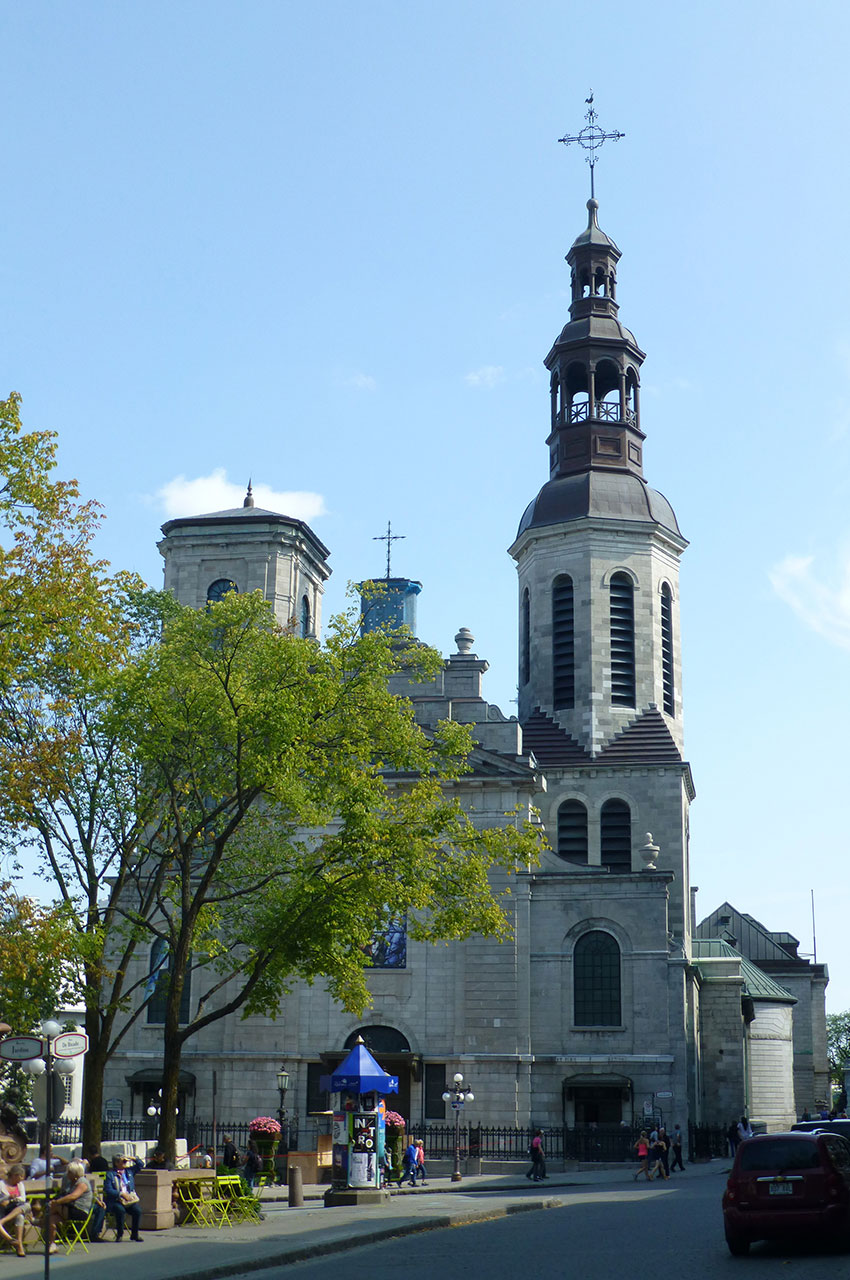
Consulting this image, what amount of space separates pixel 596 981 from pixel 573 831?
304 inches

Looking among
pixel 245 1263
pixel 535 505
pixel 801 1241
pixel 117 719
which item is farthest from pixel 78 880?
pixel 535 505

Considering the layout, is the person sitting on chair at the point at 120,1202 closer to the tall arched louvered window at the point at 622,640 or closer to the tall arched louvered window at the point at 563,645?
the tall arched louvered window at the point at 563,645

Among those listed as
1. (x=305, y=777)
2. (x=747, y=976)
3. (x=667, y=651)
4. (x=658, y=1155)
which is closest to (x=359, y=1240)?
(x=305, y=777)

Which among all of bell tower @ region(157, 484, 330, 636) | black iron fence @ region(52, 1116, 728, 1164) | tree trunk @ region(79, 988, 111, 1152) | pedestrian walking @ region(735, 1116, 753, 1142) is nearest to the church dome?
bell tower @ region(157, 484, 330, 636)

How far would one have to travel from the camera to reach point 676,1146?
42031 mm

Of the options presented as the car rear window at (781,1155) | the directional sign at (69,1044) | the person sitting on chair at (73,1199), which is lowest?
the person sitting on chair at (73,1199)

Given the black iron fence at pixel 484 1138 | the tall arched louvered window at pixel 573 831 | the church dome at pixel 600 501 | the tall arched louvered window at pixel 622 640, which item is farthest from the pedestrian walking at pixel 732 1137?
the church dome at pixel 600 501

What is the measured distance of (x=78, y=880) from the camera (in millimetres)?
31500

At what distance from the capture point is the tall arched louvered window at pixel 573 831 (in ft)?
170

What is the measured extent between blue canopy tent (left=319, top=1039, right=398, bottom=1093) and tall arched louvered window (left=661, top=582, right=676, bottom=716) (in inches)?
1020

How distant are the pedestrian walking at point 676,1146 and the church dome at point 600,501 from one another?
2220 centimetres

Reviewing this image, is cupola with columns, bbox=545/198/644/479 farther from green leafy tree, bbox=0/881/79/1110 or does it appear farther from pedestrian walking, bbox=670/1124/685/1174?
green leafy tree, bbox=0/881/79/1110

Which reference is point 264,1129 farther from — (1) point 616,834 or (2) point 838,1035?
(2) point 838,1035

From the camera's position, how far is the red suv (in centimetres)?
1730
